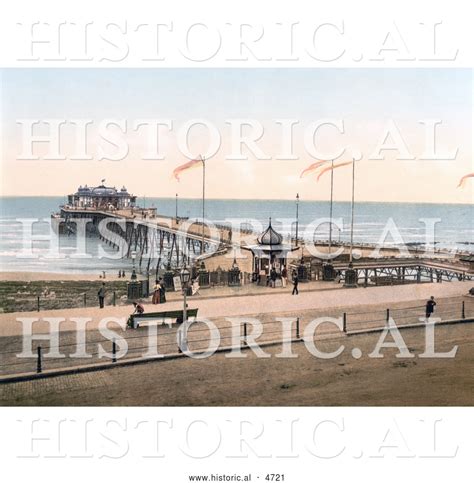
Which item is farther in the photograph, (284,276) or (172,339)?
(284,276)

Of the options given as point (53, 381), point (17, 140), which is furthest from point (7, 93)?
point (53, 381)

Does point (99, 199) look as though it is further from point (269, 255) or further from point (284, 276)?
point (284, 276)

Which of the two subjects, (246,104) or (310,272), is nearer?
(246,104)

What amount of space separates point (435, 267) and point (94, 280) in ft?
64.1

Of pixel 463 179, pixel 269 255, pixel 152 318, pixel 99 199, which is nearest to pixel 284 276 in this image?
pixel 269 255

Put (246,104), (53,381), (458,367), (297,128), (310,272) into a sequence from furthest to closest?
(310,272) < (297,128) < (246,104) < (458,367) < (53,381)

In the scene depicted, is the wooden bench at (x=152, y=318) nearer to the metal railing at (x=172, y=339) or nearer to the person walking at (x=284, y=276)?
the metal railing at (x=172, y=339)

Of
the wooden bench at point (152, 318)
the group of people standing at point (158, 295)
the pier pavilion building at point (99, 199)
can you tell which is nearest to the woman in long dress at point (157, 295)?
the group of people standing at point (158, 295)

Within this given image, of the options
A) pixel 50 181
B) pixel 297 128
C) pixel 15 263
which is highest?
pixel 297 128

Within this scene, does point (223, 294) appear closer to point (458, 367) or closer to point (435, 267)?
point (458, 367)

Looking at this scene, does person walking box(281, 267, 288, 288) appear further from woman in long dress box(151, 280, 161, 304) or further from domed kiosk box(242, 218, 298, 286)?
woman in long dress box(151, 280, 161, 304)

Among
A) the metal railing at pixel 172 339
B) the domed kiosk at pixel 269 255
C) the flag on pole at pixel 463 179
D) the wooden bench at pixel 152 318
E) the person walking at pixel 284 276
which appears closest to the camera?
the metal railing at pixel 172 339

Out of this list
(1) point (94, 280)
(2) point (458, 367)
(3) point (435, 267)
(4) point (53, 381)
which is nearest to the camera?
(4) point (53, 381)

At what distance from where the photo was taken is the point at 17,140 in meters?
16.6
